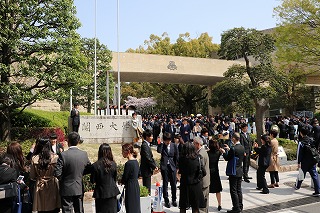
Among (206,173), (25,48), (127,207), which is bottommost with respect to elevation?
(127,207)

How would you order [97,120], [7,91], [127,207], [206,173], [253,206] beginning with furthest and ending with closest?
[97,120], [7,91], [253,206], [206,173], [127,207]

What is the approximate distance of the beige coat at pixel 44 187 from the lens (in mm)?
5070

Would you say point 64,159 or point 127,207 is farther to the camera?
point 127,207

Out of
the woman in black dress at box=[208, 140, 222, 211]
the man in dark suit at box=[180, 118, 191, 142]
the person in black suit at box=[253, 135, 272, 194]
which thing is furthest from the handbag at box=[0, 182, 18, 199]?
the man in dark suit at box=[180, 118, 191, 142]

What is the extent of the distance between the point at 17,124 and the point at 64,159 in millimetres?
10076

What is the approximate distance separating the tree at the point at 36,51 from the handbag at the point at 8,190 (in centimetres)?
611

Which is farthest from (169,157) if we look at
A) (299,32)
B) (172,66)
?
(172,66)

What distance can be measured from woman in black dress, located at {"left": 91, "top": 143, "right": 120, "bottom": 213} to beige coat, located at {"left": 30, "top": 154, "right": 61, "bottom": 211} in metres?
0.70

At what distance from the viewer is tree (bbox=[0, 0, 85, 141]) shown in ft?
34.4

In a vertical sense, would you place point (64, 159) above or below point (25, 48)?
below

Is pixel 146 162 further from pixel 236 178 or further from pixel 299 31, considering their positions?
pixel 299 31

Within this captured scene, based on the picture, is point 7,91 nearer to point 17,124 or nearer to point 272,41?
point 17,124

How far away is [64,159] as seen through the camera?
16.3 ft

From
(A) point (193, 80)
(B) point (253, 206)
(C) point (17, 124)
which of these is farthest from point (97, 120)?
(A) point (193, 80)
